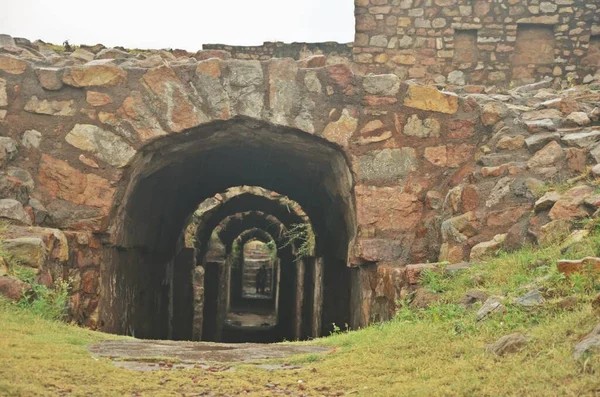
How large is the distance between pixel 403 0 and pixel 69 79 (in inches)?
225

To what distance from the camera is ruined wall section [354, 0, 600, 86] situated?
10.0 metres

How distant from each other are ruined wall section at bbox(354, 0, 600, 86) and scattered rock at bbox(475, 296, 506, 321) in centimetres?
673

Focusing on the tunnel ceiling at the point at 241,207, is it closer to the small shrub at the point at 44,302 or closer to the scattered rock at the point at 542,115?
the scattered rock at the point at 542,115

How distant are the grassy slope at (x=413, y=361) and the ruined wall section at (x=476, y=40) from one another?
613cm

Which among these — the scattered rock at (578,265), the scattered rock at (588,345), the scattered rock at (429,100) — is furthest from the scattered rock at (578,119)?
→ the scattered rock at (588,345)

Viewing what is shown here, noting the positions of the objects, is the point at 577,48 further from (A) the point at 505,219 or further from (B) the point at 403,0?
(A) the point at 505,219

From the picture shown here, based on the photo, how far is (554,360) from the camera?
8.84ft

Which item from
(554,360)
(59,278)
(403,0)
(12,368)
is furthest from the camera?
(403,0)

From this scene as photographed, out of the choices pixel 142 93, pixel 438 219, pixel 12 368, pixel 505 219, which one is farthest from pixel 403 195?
pixel 12 368

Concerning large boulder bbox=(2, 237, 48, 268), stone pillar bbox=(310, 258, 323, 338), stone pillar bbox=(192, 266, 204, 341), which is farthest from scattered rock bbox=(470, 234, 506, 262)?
stone pillar bbox=(192, 266, 204, 341)

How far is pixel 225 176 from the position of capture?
9117 millimetres

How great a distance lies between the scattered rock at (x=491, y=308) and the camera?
3615mm

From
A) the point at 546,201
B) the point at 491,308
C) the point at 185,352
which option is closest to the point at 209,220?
the point at 546,201

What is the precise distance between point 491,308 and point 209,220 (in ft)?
36.7
